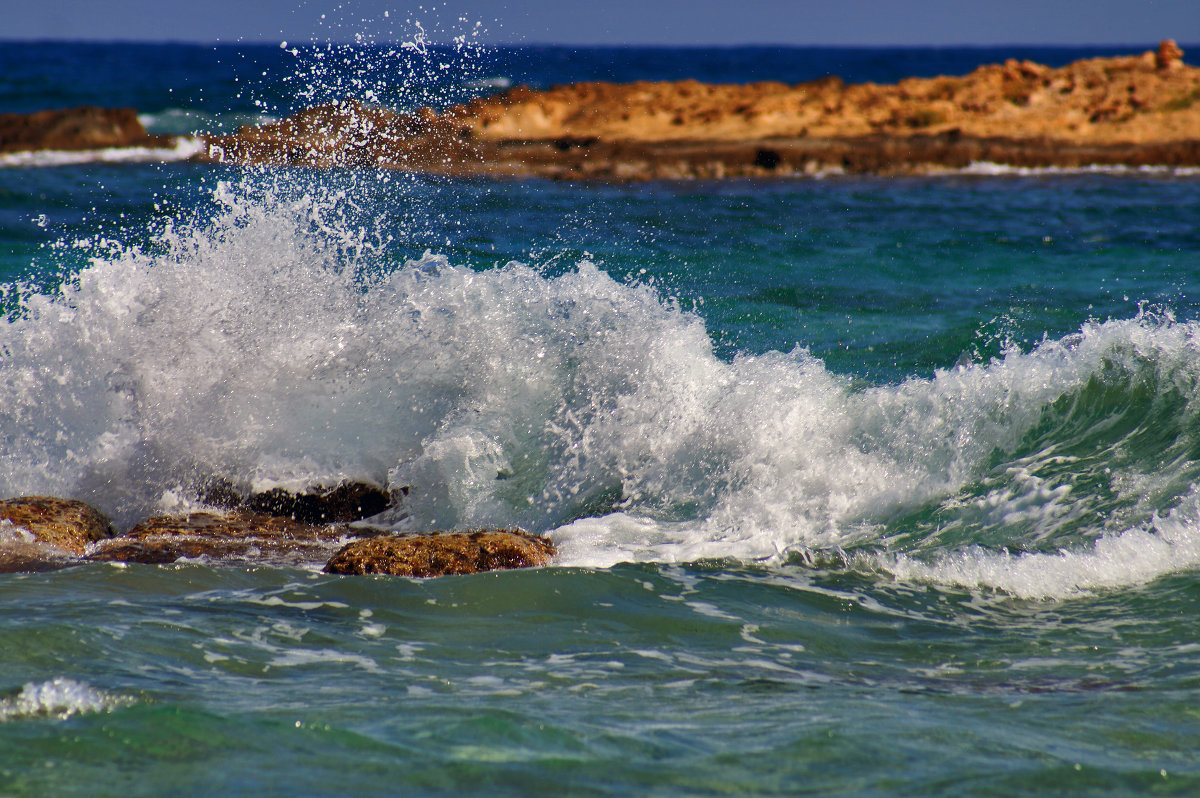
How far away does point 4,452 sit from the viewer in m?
6.05

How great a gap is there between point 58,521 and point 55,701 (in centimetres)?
226

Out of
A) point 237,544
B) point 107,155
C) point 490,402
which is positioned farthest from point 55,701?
point 107,155

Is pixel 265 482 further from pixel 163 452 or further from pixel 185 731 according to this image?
pixel 185 731

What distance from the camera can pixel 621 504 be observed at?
556 centimetres

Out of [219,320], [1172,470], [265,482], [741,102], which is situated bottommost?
[265,482]

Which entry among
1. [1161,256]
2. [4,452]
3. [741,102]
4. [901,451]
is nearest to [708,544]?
[901,451]

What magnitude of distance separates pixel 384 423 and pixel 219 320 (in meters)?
1.21

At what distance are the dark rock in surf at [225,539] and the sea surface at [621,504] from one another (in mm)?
275

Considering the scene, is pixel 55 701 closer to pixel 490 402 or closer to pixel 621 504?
pixel 621 504

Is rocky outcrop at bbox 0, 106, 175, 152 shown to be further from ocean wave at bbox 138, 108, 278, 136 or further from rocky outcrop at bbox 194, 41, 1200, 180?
rocky outcrop at bbox 194, 41, 1200, 180

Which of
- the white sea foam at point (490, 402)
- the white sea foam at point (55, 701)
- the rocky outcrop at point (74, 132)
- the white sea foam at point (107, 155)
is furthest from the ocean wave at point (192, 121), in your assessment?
the white sea foam at point (55, 701)

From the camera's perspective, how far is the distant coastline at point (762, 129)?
16.9 m

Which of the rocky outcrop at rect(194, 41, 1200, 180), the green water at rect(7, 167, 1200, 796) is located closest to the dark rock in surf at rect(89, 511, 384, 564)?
the green water at rect(7, 167, 1200, 796)

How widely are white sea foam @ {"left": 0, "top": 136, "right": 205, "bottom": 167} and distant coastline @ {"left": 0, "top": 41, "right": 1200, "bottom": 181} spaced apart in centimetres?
9
